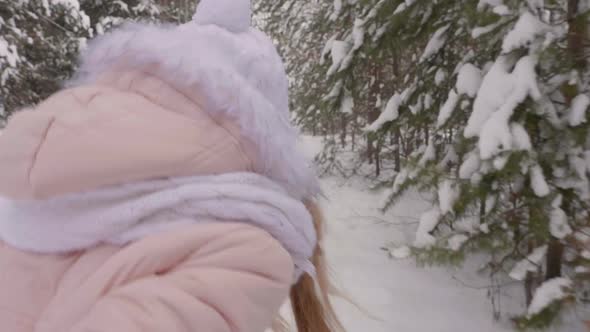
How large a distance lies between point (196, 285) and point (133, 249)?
0.45 feet

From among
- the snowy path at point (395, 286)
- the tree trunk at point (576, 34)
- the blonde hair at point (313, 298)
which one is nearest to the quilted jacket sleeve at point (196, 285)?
the blonde hair at point (313, 298)

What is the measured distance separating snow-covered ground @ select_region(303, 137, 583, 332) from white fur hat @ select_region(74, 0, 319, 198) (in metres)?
2.11

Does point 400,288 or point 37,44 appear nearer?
point 400,288

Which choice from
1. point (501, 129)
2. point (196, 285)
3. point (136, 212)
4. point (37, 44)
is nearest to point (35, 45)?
point (37, 44)

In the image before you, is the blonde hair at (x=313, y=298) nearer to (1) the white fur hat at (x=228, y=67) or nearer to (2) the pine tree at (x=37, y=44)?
(1) the white fur hat at (x=228, y=67)

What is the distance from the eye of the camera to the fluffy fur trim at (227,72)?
2.99ft

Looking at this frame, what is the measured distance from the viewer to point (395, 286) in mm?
4355

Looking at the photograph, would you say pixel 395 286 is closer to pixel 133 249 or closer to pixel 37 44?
pixel 133 249

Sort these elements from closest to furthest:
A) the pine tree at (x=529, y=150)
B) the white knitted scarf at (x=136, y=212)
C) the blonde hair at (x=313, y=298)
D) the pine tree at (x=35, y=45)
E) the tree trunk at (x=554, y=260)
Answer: the white knitted scarf at (x=136, y=212) → the blonde hair at (x=313, y=298) → the pine tree at (x=529, y=150) → the tree trunk at (x=554, y=260) → the pine tree at (x=35, y=45)

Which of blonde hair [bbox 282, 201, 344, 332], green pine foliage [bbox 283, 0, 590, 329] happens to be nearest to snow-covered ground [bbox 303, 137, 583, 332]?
green pine foliage [bbox 283, 0, 590, 329]

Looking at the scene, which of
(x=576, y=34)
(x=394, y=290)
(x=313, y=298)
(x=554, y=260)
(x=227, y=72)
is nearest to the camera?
(x=227, y=72)

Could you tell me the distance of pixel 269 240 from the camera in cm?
85

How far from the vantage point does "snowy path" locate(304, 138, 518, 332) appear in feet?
12.2

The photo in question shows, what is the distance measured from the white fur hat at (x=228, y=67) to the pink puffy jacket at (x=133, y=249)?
46 millimetres
